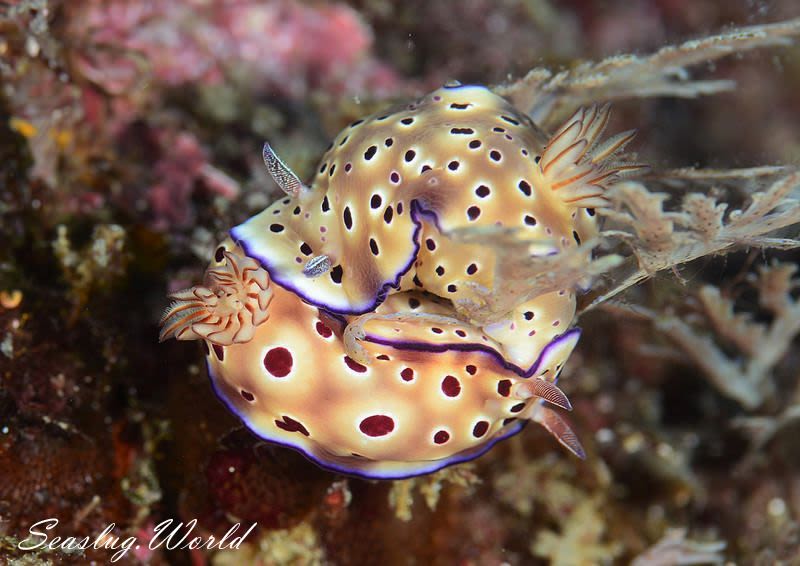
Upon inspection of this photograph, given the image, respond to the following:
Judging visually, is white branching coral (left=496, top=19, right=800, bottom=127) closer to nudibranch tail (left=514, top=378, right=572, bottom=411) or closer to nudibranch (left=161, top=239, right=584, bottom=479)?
nudibranch (left=161, top=239, right=584, bottom=479)

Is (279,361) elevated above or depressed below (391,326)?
below

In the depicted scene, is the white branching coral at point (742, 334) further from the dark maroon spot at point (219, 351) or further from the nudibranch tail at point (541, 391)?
the dark maroon spot at point (219, 351)

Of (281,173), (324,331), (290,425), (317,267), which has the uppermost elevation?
(281,173)

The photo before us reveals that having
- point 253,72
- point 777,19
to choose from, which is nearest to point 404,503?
point 777,19

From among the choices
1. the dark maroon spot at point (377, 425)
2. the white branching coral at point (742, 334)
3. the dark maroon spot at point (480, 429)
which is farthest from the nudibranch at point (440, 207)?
the white branching coral at point (742, 334)

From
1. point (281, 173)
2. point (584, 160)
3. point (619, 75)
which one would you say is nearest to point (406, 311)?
point (281, 173)

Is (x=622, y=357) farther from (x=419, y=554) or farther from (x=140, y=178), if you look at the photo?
(x=140, y=178)

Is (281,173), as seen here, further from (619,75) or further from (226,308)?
(619,75)
